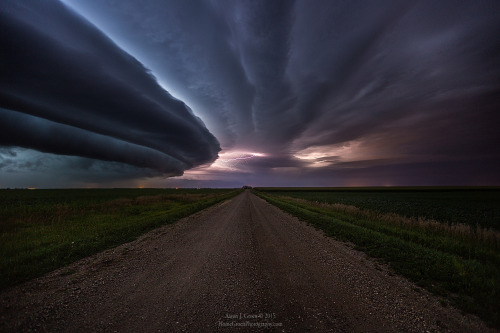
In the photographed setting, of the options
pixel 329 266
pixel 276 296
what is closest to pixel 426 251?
pixel 329 266

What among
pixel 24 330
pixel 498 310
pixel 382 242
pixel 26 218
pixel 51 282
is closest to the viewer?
pixel 24 330

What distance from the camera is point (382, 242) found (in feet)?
29.2

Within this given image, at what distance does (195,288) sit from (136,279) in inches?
81.7

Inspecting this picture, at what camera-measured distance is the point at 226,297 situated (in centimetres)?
454

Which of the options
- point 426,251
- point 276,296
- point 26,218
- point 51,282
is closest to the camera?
point 276,296

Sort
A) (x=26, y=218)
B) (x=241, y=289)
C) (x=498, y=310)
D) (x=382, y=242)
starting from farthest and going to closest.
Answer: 1. (x=26, y=218)
2. (x=382, y=242)
3. (x=241, y=289)
4. (x=498, y=310)

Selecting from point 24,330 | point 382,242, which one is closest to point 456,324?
point 382,242

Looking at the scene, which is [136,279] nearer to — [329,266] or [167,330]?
[167,330]

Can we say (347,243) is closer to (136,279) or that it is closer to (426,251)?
(426,251)

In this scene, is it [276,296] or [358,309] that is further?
[276,296]

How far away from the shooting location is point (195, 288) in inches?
197

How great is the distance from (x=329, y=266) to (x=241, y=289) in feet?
11.4

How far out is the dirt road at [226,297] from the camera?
11.9ft

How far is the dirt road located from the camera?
3623 mm
